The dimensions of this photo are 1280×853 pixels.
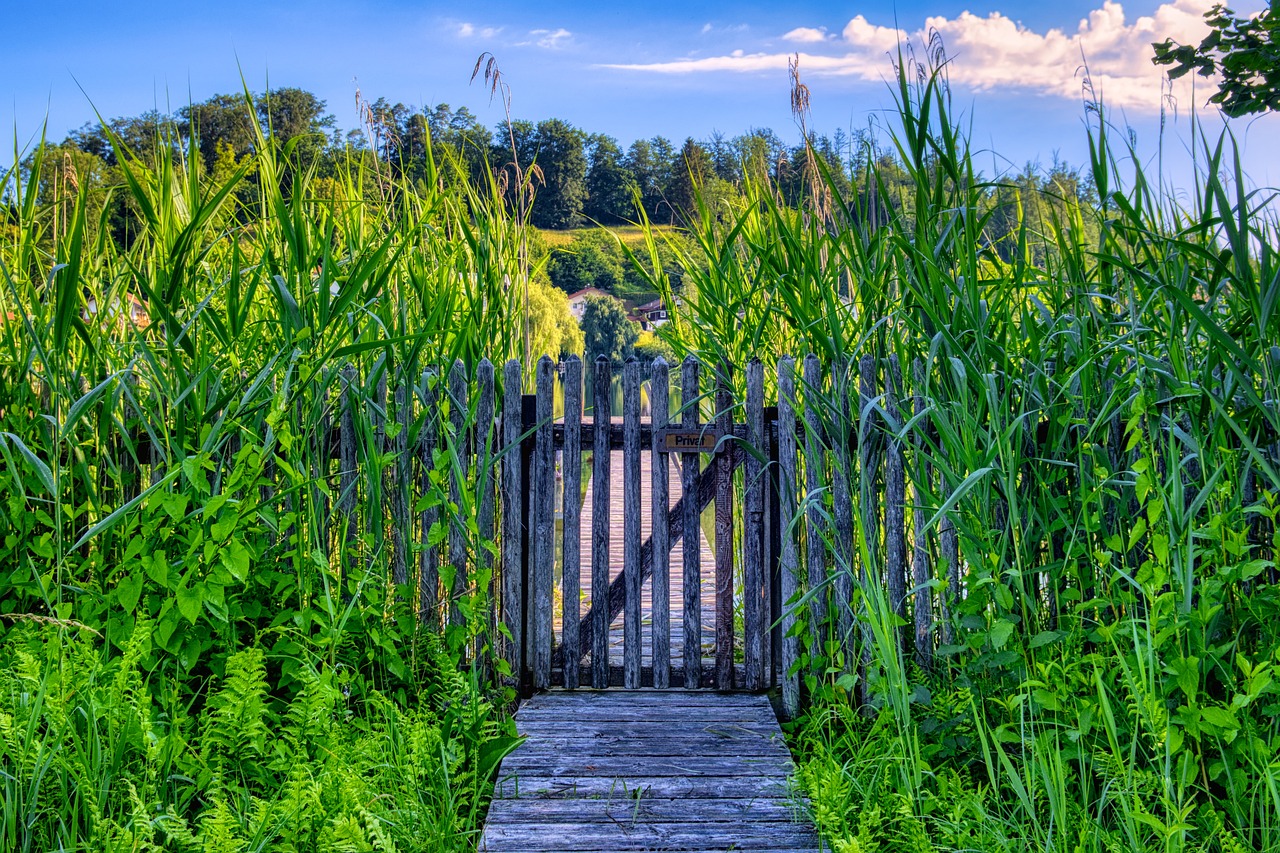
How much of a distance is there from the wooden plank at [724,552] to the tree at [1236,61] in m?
6.20

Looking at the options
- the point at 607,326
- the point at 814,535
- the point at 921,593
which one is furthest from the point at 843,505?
the point at 607,326

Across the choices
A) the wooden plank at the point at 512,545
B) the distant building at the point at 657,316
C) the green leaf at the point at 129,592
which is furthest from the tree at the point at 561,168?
the green leaf at the point at 129,592

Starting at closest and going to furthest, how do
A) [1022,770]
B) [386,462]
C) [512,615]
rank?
[1022,770], [386,462], [512,615]

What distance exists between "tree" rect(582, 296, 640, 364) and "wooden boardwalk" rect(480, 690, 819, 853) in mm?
45468

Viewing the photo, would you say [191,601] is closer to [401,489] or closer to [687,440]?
[401,489]

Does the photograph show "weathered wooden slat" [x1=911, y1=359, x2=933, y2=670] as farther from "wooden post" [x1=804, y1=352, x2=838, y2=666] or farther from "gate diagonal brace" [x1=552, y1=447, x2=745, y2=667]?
"gate diagonal brace" [x1=552, y1=447, x2=745, y2=667]

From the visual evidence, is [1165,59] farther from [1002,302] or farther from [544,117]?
[544,117]

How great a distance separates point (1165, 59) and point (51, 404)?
8945 mm

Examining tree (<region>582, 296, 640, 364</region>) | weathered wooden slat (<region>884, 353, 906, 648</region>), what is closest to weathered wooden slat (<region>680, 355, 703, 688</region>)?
weathered wooden slat (<region>884, 353, 906, 648</region>)

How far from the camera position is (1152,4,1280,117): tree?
691 centimetres

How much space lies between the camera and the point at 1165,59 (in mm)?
7695

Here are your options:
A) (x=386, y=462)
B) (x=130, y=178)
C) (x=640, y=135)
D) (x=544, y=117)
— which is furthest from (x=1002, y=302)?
(x=640, y=135)

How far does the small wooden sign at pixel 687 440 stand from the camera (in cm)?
342

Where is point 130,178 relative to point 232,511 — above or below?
above
